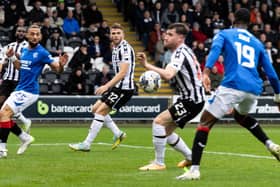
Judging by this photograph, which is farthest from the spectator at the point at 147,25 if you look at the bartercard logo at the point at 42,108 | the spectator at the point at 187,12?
the bartercard logo at the point at 42,108

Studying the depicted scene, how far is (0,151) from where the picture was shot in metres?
15.7

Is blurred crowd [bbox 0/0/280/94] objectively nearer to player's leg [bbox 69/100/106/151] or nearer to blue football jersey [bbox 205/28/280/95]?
player's leg [bbox 69/100/106/151]

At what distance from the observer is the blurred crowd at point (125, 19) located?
1243 inches

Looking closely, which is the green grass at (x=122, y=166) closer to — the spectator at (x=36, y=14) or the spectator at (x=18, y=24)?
the spectator at (x=18, y=24)

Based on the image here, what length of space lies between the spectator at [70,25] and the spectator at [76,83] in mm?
2745

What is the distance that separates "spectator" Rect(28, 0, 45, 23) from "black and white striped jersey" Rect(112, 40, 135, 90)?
14809 millimetres

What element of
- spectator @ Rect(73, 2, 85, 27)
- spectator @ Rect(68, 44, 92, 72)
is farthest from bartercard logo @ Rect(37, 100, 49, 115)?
spectator @ Rect(73, 2, 85, 27)

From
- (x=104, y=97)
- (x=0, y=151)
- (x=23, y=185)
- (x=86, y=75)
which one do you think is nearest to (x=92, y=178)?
(x=23, y=185)

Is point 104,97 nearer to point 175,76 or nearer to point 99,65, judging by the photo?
point 175,76

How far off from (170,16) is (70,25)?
4.35 m

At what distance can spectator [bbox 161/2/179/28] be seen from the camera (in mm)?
35250

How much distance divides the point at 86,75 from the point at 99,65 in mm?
1632

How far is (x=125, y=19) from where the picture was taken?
3716cm

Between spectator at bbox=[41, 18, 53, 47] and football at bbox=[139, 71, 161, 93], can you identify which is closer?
football at bbox=[139, 71, 161, 93]
